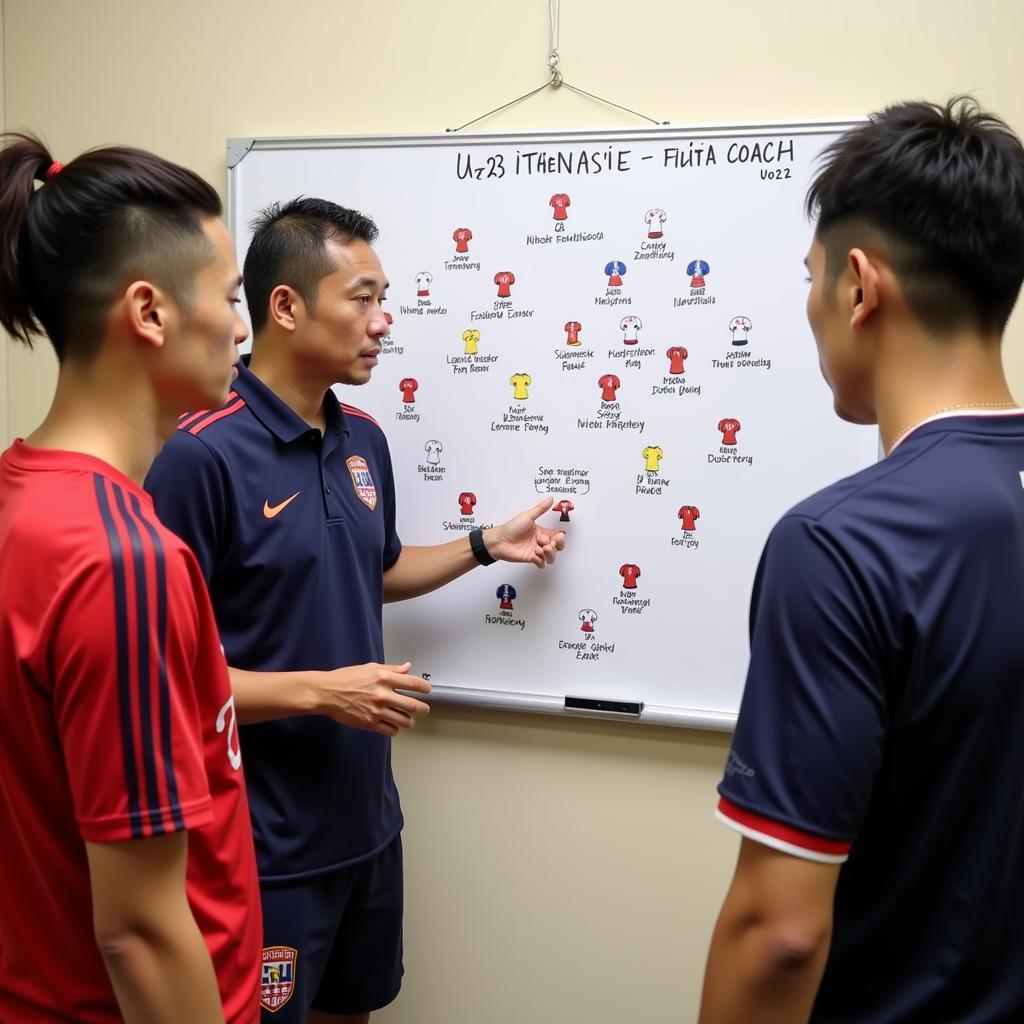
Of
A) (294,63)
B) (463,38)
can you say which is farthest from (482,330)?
(294,63)

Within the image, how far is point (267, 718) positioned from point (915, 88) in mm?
1642

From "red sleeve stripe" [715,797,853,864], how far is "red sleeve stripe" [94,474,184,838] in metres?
0.55

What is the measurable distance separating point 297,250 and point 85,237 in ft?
2.50

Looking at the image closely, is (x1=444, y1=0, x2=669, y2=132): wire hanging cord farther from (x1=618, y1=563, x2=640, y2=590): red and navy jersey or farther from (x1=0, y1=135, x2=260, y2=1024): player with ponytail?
(x1=0, y1=135, x2=260, y2=1024): player with ponytail

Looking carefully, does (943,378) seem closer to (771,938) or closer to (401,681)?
(771,938)

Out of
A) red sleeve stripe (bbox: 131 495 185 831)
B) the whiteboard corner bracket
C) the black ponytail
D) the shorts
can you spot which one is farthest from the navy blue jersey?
the whiteboard corner bracket

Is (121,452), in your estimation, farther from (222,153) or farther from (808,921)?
(222,153)

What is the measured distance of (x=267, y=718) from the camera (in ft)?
5.25

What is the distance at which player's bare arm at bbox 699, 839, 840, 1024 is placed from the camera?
0.89m

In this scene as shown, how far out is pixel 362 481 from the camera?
74.8 inches

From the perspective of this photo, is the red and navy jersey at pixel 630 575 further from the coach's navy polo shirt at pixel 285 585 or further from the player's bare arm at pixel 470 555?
the coach's navy polo shirt at pixel 285 585

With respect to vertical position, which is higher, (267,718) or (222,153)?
(222,153)

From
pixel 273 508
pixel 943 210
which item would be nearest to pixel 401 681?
pixel 273 508

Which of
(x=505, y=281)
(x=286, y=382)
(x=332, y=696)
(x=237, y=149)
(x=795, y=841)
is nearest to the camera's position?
(x=795, y=841)
